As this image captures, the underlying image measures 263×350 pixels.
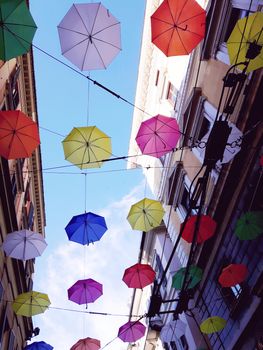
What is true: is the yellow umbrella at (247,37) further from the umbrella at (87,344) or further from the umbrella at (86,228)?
the umbrella at (87,344)

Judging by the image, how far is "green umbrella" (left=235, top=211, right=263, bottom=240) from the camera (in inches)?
444

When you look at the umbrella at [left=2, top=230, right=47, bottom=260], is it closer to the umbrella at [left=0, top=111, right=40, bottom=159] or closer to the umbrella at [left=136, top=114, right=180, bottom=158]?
the umbrella at [left=0, top=111, right=40, bottom=159]

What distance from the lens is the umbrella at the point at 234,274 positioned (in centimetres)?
1197

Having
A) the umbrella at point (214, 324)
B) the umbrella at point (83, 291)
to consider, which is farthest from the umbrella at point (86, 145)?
the umbrella at point (214, 324)

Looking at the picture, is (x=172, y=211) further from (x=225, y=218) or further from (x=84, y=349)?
(x=84, y=349)

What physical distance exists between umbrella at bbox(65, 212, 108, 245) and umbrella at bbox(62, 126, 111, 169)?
97.2 inches

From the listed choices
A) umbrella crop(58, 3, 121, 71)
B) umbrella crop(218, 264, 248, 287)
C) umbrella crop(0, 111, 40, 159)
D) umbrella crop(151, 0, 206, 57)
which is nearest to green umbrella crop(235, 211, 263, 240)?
umbrella crop(218, 264, 248, 287)

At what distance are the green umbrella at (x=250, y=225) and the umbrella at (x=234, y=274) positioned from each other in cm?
118

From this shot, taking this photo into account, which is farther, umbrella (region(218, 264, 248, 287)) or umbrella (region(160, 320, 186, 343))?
umbrella (region(160, 320, 186, 343))

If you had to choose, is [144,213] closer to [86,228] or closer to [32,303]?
[86,228]

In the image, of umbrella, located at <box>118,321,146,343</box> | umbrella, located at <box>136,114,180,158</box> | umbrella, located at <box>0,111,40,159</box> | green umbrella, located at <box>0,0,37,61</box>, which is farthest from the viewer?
umbrella, located at <box>118,321,146,343</box>

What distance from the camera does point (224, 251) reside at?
13727 millimetres

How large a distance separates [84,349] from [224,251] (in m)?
8.33

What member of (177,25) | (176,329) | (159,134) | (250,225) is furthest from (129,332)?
(177,25)
